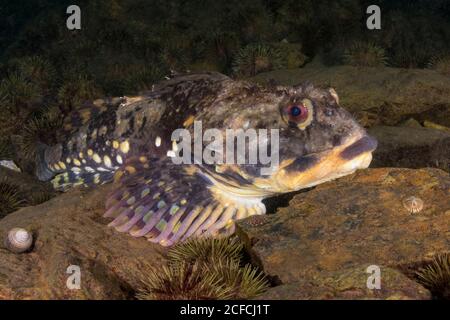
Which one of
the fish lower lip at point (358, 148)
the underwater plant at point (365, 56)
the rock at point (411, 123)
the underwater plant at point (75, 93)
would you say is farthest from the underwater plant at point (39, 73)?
the fish lower lip at point (358, 148)

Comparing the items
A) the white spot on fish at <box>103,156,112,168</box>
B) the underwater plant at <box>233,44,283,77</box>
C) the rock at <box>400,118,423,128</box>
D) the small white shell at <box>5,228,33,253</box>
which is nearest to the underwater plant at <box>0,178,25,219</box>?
the white spot on fish at <box>103,156,112,168</box>

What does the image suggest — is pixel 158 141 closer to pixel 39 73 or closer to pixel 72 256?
pixel 72 256

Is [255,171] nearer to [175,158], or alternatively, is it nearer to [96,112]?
[175,158]

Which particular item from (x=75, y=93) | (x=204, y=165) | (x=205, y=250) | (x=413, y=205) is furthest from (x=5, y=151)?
(x=413, y=205)

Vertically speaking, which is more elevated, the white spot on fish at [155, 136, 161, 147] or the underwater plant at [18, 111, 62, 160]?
the white spot on fish at [155, 136, 161, 147]

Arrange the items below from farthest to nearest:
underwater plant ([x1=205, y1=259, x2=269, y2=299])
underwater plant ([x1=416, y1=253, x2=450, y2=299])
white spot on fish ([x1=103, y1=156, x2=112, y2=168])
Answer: white spot on fish ([x1=103, y1=156, x2=112, y2=168]) → underwater plant ([x1=205, y1=259, x2=269, y2=299]) → underwater plant ([x1=416, y1=253, x2=450, y2=299])

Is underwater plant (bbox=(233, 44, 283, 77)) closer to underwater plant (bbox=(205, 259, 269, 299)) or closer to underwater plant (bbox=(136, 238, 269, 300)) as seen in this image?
underwater plant (bbox=(136, 238, 269, 300))
